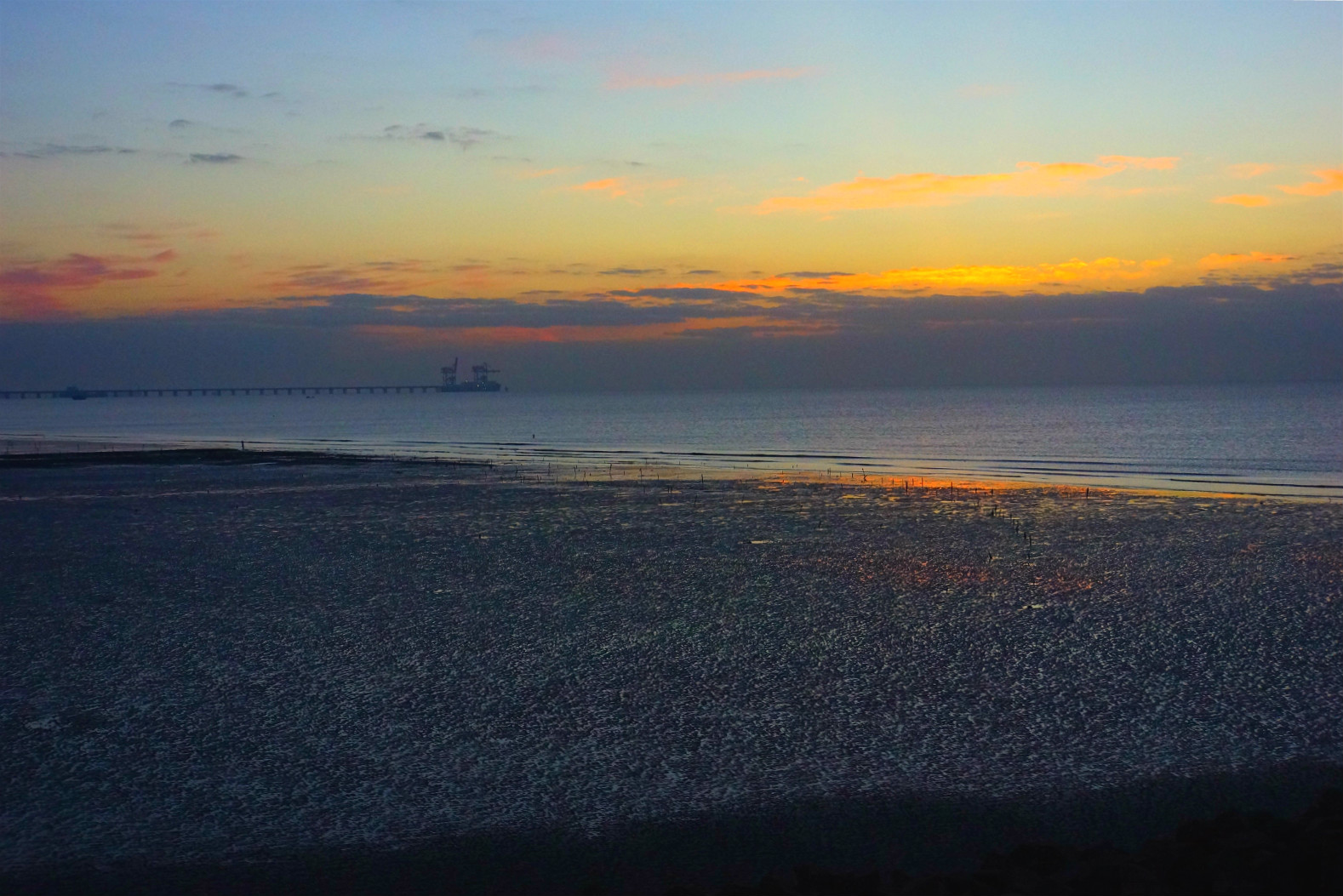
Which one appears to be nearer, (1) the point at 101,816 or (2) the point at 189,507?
(1) the point at 101,816

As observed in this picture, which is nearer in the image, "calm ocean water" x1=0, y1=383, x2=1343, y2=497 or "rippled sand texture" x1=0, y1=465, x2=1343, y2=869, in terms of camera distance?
"rippled sand texture" x1=0, y1=465, x2=1343, y2=869

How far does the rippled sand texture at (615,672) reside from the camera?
10836mm

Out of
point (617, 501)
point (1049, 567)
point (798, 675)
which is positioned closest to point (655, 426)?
point (617, 501)

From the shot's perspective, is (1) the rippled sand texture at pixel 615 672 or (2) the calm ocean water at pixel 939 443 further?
(2) the calm ocean water at pixel 939 443

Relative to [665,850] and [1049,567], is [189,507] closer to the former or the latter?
[1049,567]

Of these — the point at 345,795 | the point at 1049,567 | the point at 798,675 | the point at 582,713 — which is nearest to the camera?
the point at 345,795

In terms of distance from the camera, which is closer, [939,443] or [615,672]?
[615,672]

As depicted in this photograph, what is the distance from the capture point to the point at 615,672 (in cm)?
1522

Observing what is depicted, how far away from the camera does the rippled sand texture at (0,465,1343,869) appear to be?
10836 millimetres

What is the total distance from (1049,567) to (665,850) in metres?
15.9

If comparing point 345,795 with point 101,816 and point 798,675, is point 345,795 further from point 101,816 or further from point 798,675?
point 798,675

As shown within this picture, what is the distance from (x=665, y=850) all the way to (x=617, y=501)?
28.8 meters

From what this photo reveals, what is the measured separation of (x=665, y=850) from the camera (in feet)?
31.0

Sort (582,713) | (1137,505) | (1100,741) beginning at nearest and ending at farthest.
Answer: (1100,741) < (582,713) < (1137,505)
